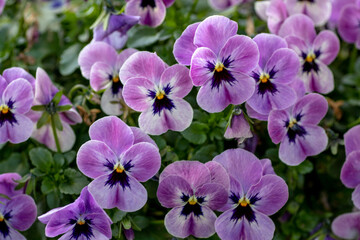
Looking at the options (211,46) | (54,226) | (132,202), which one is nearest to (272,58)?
(211,46)

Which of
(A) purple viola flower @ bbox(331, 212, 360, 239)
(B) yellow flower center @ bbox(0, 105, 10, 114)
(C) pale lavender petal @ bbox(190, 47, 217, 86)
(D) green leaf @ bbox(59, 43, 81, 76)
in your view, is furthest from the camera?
(D) green leaf @ bbox(59, 43, 81, 76)

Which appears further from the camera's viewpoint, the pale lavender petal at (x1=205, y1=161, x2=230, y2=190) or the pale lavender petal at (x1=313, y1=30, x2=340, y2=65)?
the pale lavender petal at (x1=313, y1=30, x2=340, y2=65)

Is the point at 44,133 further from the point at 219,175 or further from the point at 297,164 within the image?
the point at 297,164

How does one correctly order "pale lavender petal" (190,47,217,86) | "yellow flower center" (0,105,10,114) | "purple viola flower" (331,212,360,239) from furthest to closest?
"purple viola flower" (331,212,360,239)
"yellow flower center" (0,105,10,114)
"pale lavender petal" (190,47,217,86)

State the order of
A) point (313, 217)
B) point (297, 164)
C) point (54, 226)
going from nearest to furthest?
point (54, 226) < point (297, 164) < point (313, 217)

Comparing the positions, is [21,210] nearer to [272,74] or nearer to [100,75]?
[100,75]

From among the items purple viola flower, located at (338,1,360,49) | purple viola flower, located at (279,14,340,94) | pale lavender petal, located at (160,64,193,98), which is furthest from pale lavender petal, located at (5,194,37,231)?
purple viola flower, located at (338,1,360,49)

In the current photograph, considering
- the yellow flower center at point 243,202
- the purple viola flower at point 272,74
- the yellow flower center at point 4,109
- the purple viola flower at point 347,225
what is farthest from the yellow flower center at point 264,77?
the yellow flower center at point 4,109

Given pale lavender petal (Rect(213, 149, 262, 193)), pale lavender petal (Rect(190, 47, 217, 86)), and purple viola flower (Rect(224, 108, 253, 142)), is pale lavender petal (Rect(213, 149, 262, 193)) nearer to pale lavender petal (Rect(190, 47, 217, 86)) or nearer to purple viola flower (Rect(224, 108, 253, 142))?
purple viola flower (Rect(224, 108, 253, 142))
